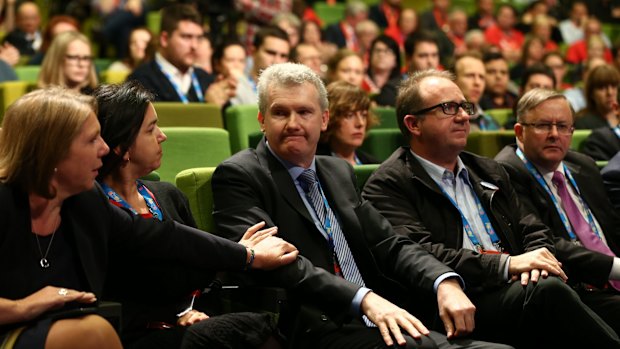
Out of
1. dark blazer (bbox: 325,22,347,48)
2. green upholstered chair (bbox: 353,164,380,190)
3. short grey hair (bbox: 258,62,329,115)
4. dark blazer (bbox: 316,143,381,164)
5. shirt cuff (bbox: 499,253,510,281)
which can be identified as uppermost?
short grey hair (bbox: 258,62,329,115)

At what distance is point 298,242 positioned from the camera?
7.88 ft

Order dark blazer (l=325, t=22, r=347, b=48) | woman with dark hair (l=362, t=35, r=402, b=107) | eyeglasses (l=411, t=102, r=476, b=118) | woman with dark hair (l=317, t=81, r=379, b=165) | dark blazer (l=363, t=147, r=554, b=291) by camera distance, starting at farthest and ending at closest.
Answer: dark blazer (l=325, t=22, r=347, b=48)
woman with dark hair (l=362, t=35, r=402, b=107)
woman with dark hair (l=317, t=81, r=379, b=165)
eyeglasses (l=411, t=102, r=476, b=118)
dark blazer (l=363, t=147, r=554, b=291)

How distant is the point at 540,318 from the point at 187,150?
53.2 inches

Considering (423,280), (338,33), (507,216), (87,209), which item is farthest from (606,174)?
(338,33)

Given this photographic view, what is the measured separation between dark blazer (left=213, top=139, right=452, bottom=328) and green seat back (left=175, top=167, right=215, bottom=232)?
76 mm

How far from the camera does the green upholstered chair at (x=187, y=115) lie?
366 cm

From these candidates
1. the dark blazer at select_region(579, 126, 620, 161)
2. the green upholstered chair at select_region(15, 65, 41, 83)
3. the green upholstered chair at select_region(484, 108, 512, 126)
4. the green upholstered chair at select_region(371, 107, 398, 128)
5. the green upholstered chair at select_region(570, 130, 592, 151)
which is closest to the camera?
the dark blazer at select_region(579, 126, 620, 161)

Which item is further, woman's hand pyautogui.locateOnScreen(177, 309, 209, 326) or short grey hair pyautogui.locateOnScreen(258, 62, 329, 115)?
short grey hair pyautogui.locateOnScreen(258, 62, 329, 115)

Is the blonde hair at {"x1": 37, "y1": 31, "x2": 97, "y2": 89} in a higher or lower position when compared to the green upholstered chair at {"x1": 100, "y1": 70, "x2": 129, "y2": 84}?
higher

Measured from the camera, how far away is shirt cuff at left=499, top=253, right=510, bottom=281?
2.45 metres

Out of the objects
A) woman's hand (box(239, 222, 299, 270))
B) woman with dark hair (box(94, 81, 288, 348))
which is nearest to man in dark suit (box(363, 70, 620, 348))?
woman's hand (box(239, 222, 299, 270))

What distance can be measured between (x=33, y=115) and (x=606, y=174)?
7.40 ft

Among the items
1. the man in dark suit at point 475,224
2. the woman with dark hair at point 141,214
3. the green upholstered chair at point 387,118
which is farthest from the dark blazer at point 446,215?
the green upholstered chair at point 387,118

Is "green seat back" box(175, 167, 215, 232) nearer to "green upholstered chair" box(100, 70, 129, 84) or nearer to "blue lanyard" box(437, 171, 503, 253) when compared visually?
"blue lanyard" box(437, 171, 503, 253)
